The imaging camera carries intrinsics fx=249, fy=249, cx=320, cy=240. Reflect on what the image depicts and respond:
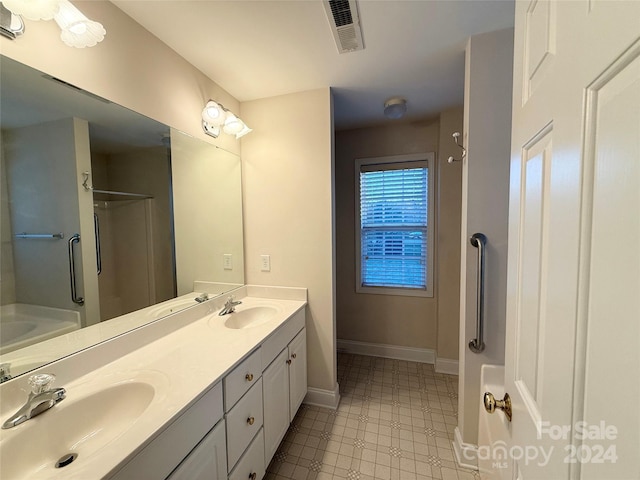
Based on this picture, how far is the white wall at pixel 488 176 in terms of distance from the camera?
1354 millimetres

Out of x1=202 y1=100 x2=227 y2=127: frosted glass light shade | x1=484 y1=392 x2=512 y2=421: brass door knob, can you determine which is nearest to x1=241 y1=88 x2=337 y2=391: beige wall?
x1=202 y1=100 x2=227 y2=127: frosted glass light shade

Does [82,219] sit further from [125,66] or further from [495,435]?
[495,435]

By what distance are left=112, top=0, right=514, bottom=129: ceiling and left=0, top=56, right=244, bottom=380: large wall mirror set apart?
19.8 inches

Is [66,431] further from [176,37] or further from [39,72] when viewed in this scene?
[176,37]

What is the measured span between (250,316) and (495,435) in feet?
4.78

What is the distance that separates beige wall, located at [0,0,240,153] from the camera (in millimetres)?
910

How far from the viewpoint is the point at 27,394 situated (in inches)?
33.1

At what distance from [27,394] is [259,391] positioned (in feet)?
2.78

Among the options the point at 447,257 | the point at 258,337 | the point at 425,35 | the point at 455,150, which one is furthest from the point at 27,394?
the point at 455,150

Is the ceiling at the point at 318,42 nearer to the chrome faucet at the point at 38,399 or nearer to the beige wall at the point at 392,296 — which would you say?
the beige wall at the point at 392,296

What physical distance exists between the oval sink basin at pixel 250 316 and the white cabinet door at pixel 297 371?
261mm

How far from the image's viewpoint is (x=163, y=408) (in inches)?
31.3

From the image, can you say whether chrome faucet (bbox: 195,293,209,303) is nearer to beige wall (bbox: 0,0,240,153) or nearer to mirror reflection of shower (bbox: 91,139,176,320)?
mirror reflection of shower (bbox: 91,139,176,320)

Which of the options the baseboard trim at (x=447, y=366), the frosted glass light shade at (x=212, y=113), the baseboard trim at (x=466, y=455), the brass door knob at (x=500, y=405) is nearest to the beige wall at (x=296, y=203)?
the frosted glass light shade at (x=212, y=113)
